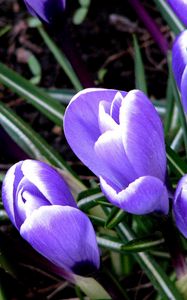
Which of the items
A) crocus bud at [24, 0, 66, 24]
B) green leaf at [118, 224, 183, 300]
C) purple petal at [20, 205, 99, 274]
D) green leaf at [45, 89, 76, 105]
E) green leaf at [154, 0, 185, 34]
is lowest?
green leaf at [118, 224, 183, 300]

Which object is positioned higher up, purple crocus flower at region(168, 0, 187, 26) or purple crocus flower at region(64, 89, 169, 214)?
purple crocus flower at region(168, 0, 187, 26)

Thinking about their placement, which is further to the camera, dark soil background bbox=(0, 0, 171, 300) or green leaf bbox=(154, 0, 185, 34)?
dark soil background bbox=(0, 0, 171, 300)

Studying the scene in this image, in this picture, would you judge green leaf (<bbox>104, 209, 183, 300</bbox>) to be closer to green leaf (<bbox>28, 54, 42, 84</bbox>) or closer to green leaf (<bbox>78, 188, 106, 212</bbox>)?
green leaf (<bbox>78, 188, 106, 212</bbox>)

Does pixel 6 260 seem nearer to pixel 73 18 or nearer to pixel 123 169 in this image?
pixel 123 169

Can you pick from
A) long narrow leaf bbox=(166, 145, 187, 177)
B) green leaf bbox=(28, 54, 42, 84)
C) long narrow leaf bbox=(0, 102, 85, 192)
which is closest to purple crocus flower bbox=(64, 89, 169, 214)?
long narrow leaf bbox=(166, 145, 187, 177)

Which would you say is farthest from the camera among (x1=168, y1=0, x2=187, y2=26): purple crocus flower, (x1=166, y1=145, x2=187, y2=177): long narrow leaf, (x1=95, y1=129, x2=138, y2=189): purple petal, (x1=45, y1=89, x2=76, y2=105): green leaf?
(x1=45, y1=89, x2=76, y2=105): green leaf

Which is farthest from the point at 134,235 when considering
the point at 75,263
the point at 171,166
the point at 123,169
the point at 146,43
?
the point at 146,43

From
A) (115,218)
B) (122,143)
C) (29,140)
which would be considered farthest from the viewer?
(29,140)

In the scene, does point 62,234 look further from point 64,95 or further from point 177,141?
point 64,95

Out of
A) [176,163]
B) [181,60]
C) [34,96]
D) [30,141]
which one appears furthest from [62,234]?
[34,96]
